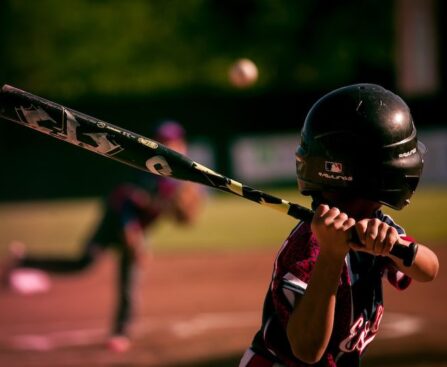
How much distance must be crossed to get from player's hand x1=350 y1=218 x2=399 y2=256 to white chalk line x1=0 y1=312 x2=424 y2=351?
16.0ft

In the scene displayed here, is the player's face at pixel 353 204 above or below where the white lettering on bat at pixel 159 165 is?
below

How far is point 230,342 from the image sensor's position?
24.1 ft

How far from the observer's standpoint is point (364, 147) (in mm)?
2785

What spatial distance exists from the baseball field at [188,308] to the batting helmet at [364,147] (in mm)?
3759

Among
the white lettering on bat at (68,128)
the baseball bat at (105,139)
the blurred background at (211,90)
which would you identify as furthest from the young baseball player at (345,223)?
the blurred background at (211,90)

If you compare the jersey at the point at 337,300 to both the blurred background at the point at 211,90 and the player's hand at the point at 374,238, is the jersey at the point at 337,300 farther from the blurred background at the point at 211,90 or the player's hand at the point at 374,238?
the blurred background at the point at 211,90

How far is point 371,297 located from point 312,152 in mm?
538

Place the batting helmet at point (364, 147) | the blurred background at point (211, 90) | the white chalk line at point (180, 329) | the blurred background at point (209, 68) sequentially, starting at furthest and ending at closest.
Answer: the blurred background at point (209, 68) < the blurred background at point (211, 90) < the white chalk line at point (180, 329) < the batting helmet at point (364, 147)

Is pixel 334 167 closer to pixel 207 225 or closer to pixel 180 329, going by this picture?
pixel 180 329

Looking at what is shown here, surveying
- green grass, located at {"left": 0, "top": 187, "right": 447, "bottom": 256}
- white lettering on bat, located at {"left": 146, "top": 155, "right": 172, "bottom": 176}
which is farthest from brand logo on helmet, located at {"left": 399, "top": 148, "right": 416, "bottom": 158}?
green grass, located at {"left": 0, "top": 187, "right": 447, "bottom": 256}

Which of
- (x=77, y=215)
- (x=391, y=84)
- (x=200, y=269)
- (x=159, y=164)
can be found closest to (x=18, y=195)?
(x=77, y=215)

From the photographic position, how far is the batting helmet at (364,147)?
9.15ft

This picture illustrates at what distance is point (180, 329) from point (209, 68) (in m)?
29.7

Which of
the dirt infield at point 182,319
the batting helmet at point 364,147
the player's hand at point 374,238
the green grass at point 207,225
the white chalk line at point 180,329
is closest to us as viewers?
the player's hand at point 374,238
